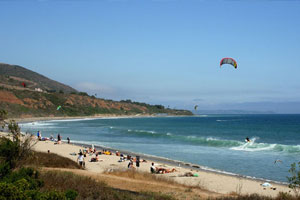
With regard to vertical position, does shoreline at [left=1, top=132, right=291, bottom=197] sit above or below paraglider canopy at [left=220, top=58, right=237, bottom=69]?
below

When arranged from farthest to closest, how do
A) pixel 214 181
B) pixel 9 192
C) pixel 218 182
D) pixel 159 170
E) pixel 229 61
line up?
1. pixel 229 61
2. pixel 159 170
3. pixel 214 181
4. pixel 218 182
5. pixel 9 192

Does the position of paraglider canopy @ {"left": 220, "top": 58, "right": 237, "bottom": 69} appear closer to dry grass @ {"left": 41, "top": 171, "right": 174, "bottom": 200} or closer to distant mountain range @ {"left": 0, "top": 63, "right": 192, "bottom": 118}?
dry grass @ {"left": 41, "top": 171, "right": 174, "bottom": 200}

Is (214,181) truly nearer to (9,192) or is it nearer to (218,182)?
(218,182)

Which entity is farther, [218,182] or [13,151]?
[218,182]

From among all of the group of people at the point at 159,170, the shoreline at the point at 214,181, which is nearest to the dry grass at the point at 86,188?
the shoreline at the point at 214,181

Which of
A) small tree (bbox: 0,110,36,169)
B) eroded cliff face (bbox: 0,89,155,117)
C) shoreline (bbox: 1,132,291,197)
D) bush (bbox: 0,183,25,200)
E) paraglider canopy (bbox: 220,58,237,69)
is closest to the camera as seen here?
bush (bbox: 0,183,25,200)

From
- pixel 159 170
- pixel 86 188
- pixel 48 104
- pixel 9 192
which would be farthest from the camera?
pixel 48 104

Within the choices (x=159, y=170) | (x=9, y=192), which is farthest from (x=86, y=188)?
(x=159, y=170)

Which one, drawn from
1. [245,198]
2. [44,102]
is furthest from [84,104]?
[245,198]

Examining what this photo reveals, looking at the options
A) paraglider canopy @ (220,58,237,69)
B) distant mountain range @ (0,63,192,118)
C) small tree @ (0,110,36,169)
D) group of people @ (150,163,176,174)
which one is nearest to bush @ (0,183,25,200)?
small tree @ (0,110,36,169)

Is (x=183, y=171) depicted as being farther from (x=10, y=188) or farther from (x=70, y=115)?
(x=70, y=115)

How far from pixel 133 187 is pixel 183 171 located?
881cm

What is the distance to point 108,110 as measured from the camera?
507 ft

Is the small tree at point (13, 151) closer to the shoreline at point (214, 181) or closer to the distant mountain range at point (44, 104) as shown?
the shoreline at point (214, 181)
